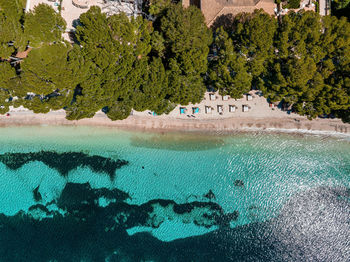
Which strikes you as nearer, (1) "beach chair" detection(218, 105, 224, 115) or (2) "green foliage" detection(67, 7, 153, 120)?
(2) "green foliage" detection(67, 7, 153, 120)

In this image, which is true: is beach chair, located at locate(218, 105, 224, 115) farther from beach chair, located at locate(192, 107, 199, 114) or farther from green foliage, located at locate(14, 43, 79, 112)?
green foliage, located at locate(14, 43, 79, 112)

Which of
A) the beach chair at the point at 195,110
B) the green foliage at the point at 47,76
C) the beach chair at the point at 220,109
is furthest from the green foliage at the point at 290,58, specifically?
the green foliage at the point at 47,76

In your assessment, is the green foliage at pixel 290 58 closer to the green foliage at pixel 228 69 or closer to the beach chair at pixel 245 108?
the green foliage at pixel 228 69

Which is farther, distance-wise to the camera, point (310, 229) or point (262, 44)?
point (310, 229)

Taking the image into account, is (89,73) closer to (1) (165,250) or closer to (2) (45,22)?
(2) (45,22)

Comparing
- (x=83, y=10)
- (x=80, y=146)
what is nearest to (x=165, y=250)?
(x=80, y=146)

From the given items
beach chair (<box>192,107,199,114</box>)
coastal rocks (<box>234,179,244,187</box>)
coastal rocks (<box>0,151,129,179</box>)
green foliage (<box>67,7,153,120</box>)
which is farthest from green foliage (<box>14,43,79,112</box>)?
coastal rocks (<box>234,179,244,187</box>)

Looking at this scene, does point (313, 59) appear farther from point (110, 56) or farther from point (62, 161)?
point (62, 161)
